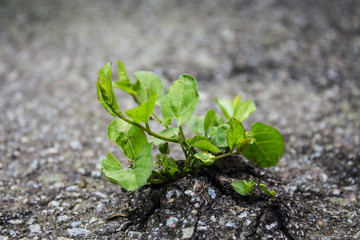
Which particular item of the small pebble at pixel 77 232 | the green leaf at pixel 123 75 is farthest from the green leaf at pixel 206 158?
the small pebble at pixel 77 232

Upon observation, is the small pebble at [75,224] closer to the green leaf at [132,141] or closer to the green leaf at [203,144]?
the green leaf at [132,141]

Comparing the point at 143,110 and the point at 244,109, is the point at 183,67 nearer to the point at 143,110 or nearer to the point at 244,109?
the point at 244,109

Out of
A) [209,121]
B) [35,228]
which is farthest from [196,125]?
[35,228]

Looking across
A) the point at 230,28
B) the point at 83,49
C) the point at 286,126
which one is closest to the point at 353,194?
the point at 286,126

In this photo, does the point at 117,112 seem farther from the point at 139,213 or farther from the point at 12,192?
the point at 12,192

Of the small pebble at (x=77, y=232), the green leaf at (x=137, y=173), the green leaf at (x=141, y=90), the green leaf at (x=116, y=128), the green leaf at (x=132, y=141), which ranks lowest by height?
the small pebble at (x=77, y=232)

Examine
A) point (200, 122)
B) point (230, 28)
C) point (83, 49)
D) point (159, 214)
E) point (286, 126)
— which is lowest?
point (286, 126)
